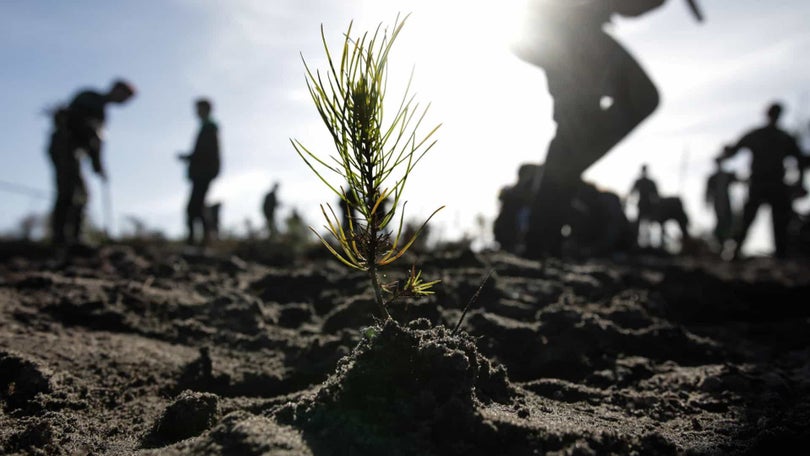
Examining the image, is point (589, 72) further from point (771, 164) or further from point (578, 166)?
point (771, 164)

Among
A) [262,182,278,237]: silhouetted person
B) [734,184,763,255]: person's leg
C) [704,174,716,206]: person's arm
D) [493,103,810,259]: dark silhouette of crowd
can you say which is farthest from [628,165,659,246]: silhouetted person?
[262,182,278,237]: silhouetted person

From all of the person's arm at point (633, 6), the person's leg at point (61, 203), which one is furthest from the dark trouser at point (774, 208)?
the person's leg at point (61, 203)

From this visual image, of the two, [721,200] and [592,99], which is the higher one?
[721,200]

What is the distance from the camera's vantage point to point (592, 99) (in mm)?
4184

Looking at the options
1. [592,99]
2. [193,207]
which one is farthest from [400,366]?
[193,207]

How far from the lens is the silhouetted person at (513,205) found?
8.32m

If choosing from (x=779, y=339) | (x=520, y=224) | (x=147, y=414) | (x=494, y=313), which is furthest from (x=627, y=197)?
(x=147, y=414)

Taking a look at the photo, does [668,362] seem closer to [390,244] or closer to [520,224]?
[390,244]

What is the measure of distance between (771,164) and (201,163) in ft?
27.0

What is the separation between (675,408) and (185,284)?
331 centimetres

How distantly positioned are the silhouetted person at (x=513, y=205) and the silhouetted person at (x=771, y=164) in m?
3.30

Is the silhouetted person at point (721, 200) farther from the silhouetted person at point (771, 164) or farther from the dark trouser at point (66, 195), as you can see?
the dark trouser at point (66, 195)

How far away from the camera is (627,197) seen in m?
12.8

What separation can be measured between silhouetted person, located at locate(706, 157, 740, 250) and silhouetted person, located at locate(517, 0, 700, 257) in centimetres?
1047
